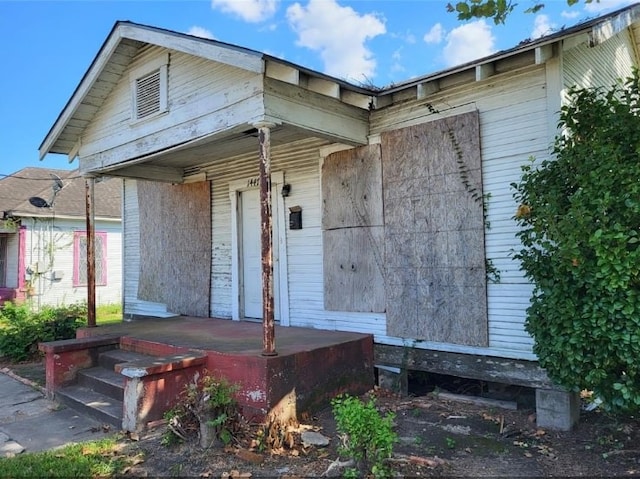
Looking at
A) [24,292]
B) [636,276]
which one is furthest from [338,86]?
[24,292]

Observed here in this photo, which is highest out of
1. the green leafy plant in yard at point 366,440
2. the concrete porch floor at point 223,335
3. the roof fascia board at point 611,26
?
the roof fascia board at point 611,26

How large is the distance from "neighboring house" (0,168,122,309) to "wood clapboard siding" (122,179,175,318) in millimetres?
5875

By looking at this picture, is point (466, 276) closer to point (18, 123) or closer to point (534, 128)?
point (534, 128)

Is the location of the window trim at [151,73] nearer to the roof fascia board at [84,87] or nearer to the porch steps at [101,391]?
the roof fascia board at [84,87]

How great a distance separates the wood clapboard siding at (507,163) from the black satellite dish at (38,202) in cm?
1370

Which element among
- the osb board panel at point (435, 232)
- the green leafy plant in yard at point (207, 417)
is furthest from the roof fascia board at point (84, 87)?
the green leafy plant in yard at point (207, 417)

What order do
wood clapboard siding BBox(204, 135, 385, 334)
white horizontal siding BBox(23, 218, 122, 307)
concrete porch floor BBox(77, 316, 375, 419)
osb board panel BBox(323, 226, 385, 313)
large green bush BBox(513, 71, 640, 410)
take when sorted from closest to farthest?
1. large green bush BBox(513, 71, 640, 410)
2. concrete porch floor BBox(77, 316, 375, 419)
3. osb board panel BBox(323, 226, 385, 313)
4. wood clapboard siding BBox(204, 135, 385, 334)
5. white horizontal siding BBox(23, 218, 122, 307)

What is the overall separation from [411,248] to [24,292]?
13.0m

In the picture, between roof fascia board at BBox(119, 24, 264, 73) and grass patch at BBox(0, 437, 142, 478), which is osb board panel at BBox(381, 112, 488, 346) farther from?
grass patch at BBox(0, 437, 142, 478)

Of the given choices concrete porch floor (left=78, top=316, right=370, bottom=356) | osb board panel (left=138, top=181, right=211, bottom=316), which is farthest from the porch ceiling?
concrete porch floor (left=78, top=316, right=370, bottom=356)

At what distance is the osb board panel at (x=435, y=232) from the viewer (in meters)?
4.88

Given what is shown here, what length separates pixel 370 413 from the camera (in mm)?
3055

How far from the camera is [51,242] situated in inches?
562

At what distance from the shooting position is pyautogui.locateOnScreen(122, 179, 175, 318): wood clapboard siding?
943cm
